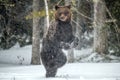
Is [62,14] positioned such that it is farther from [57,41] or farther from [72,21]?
[72,21]

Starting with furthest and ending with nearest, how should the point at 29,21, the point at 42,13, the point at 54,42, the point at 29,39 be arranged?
1. the point at 29,39
2. the point at 29,21
3. the point at 42,13
4. the point at 54,42

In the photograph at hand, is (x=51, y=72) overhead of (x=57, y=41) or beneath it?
beneath

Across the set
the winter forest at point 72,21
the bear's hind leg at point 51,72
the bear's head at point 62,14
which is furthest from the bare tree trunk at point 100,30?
the bear's hind leg at point 51,72

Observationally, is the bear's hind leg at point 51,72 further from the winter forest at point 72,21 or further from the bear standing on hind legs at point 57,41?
the winter forest at point 72,21

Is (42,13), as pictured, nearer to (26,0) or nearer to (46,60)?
(26,0)

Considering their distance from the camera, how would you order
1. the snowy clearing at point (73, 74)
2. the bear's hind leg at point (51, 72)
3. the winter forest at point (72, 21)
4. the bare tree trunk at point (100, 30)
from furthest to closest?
the bare tree trunk at point (100, 30) < the winter forest at point (72, 21) < the bear's hind leg at point (51, 72) < the snowy clearing at point (73, 74)

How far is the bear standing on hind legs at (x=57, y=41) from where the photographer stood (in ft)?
27.5

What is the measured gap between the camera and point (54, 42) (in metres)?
8.37

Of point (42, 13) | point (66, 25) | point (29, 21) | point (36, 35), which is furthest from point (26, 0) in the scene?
point (66, 25)

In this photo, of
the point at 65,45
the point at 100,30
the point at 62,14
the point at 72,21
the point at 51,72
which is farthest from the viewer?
the point at 72,21

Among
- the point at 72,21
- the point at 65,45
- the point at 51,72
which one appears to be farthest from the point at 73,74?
the point at 72,21

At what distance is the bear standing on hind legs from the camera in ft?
27.5

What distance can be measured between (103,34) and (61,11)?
9.65 meters

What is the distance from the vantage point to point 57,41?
8375 mm
